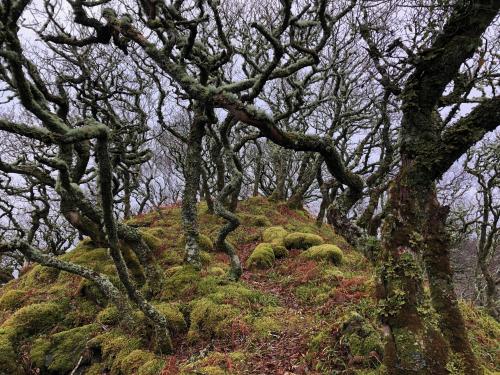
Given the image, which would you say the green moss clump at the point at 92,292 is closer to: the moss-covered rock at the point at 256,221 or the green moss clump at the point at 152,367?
the green moss clump at the point at 152,367

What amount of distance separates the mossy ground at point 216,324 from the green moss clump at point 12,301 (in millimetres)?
30

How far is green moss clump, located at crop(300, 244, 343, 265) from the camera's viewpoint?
11.4 metres

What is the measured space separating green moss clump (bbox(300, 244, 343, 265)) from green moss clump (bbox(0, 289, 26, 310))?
852 cm

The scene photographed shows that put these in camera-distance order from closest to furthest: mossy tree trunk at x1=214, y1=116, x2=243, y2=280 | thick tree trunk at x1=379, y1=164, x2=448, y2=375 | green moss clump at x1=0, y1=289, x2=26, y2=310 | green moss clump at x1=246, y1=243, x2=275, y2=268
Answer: thick tree trunk at x1=379, y1=164, x2=448, y2=375 < mossy tree trunk at x1=214, y1=116, x2=243, y2=280 < green moss clump at x1=0, y1=289, x2=26, y2=310 < green moss clump at x1=246, y1=243, x2=275, y2=268

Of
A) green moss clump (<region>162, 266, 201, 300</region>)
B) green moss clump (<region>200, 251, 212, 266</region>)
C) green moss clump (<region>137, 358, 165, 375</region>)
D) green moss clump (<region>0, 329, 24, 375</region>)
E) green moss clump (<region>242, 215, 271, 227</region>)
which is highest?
green moss clump (<region>242, 215, 271, 227</region>)

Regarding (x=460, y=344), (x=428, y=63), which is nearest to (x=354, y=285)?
(x=460, y=344)

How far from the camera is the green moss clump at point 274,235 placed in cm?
1384

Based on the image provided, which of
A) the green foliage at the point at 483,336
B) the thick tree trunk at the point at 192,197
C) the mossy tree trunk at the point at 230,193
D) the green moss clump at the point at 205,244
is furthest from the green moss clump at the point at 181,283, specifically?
the green foliage at the point at 483,336

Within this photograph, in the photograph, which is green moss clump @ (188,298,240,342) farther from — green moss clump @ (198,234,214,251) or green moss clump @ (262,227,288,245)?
green moss clump @ (262,227,288,245)

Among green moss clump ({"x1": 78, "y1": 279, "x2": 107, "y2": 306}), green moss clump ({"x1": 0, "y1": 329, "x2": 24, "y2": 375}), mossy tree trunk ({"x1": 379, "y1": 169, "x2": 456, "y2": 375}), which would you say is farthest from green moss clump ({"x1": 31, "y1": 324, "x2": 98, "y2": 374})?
mossy tree trunk ({"x1": 379, "y1": 169, "x2": 456, "y2": 375})

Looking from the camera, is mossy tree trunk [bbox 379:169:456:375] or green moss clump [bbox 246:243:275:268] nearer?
mossy tree trunk [bbox 379:169:456:375]

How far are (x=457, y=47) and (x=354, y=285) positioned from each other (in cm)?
577

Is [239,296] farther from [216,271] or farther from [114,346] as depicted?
[114,346]

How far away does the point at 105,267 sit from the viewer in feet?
37.0
